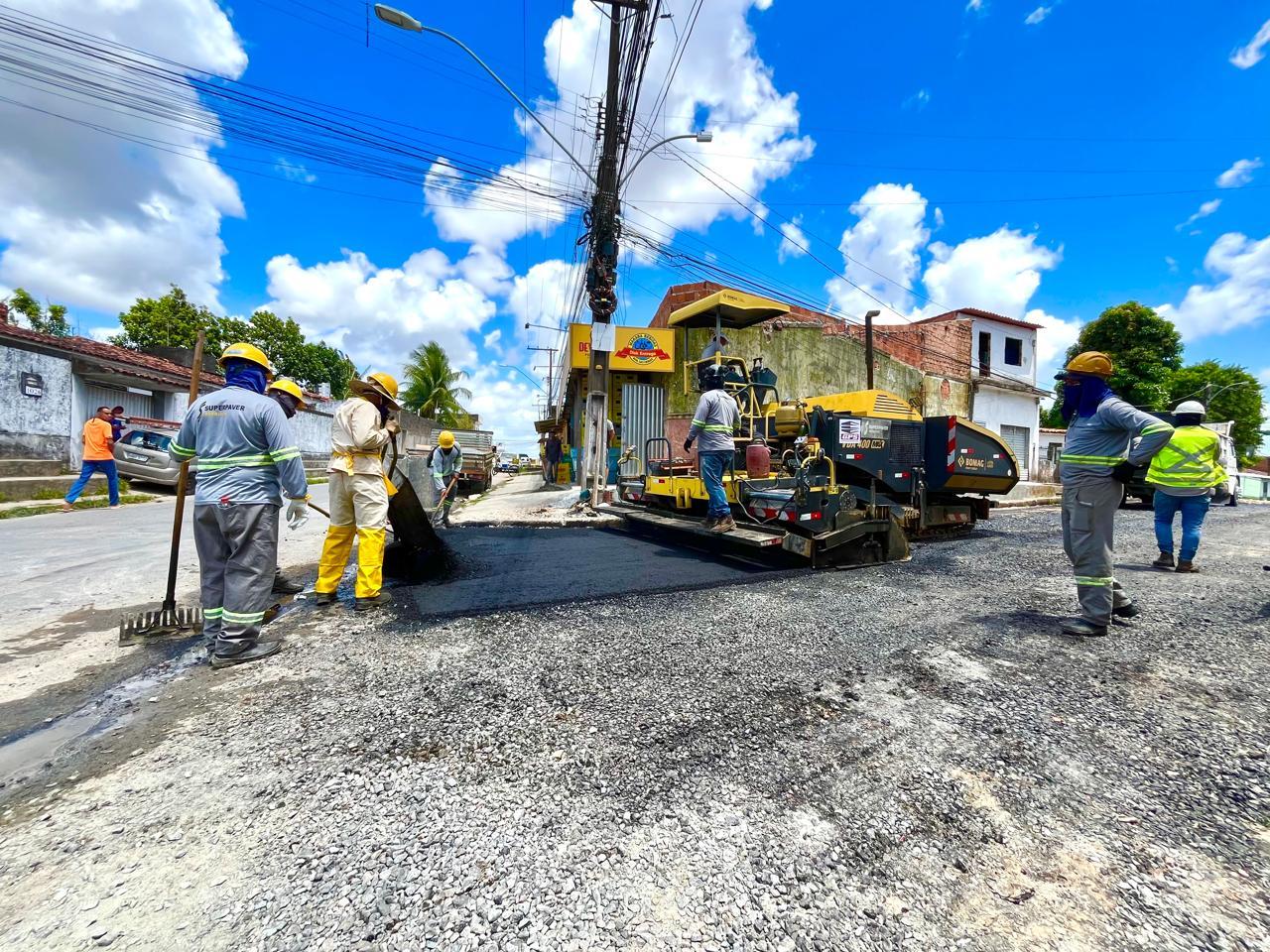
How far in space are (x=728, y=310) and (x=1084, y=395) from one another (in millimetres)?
3664

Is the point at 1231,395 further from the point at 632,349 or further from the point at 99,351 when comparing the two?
the point at 99,351

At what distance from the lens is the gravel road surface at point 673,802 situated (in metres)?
1.29

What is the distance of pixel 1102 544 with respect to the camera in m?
3.21

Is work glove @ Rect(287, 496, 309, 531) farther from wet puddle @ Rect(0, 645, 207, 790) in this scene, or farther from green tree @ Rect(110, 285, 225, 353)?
green tree @ Rect(110, 285, 225, 353)

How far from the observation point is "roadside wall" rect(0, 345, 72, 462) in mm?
11578

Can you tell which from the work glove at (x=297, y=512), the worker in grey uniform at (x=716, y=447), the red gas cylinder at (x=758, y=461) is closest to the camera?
the work glove at (x=297, y=512)

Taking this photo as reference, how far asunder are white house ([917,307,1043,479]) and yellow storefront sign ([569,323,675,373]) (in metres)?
14.0

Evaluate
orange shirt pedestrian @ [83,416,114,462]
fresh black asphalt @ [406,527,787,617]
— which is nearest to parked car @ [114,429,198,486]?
orange shirt pedestrian @ [83,416,114,462]

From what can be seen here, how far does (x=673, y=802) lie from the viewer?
1.72 m

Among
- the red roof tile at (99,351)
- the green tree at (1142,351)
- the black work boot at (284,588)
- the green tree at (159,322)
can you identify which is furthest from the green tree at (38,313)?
the green tree at (1142,351)

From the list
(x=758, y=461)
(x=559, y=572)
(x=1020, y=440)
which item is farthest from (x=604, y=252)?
(x=1020, y=440)

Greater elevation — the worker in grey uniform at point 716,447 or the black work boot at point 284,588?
the worker in grey uniform at point 716,447

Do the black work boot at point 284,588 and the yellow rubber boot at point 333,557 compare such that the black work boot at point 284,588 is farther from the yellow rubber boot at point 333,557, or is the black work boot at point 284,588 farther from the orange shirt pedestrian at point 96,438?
the orange shirt pedestrian at point 96,438

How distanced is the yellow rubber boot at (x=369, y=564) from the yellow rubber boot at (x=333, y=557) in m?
0.15
